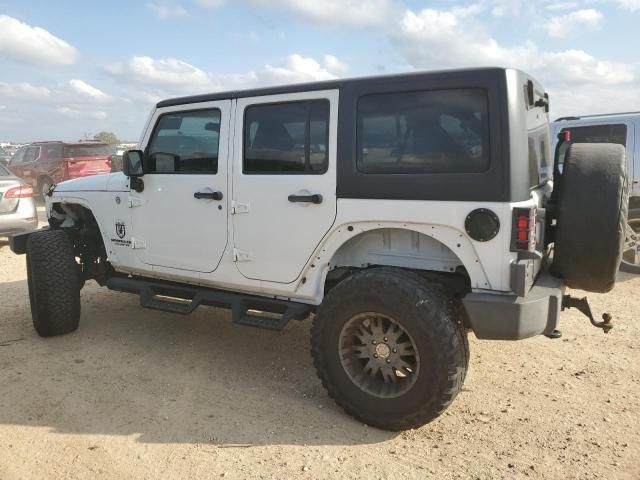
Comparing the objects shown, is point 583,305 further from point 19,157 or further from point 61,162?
point 19,157

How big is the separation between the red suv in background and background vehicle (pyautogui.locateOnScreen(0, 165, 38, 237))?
5.58m

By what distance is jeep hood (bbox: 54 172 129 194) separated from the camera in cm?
440

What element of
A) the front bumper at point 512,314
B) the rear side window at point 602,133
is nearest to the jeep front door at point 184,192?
the front bumper at point 512,314

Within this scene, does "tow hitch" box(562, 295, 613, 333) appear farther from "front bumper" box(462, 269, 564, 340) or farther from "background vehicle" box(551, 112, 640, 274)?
"background vehicle" box(551, 112, 640, 274)

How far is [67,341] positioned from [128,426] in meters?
1.78

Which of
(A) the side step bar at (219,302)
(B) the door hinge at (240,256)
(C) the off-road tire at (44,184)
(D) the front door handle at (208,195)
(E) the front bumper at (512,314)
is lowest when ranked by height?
(A) the side step bar at (219,302)

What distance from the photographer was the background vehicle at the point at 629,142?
21.1 feet

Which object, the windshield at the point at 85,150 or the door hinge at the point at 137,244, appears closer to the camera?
the door hinge at the point at 137,244

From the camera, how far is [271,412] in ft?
11.0

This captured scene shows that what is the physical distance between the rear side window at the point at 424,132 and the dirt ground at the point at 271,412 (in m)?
1.57

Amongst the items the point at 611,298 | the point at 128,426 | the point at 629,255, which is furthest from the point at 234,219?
the point at 629,255

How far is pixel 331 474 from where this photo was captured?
2.70m

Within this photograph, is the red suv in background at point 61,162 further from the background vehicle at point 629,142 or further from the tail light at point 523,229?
the tail light at point 523,229

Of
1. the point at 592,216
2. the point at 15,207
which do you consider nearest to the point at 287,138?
the point at 592,216
